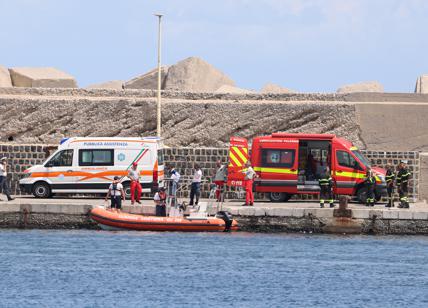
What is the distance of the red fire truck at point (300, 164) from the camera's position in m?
43.2

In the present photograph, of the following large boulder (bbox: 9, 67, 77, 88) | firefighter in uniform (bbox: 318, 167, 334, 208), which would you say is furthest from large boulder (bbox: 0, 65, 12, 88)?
firefighter in uniform (bbox: 318, 167, 334, 208)

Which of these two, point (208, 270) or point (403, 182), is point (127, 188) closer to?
point (208, 270)

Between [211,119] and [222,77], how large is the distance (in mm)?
8676

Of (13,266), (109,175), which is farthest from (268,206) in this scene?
(13,266)

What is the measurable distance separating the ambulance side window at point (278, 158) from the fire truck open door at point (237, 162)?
24.2 inches

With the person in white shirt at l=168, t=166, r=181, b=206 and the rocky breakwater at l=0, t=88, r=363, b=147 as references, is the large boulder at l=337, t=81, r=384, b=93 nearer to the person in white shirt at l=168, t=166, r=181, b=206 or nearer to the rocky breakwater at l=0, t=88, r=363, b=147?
the rocky breakwater at l=0, t=88, r=363, b=147

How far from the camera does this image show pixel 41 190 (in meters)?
44.6

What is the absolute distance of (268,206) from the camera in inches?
1682

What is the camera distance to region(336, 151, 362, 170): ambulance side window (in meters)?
43.1

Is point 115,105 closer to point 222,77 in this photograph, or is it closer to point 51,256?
point 222,77

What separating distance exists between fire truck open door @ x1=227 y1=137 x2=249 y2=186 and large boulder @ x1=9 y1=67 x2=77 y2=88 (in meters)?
15.6

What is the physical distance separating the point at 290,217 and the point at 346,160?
2618 millimetres

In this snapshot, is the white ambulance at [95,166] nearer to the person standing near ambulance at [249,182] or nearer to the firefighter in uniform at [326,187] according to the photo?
the person standing near ambulance at [249,182]

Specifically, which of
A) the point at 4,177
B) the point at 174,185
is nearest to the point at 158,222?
the point at 174,185
